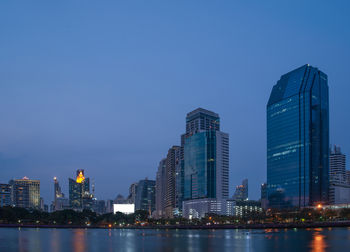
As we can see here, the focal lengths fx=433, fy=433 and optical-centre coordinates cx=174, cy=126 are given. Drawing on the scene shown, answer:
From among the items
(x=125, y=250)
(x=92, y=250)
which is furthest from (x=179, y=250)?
(x=92, y=250)

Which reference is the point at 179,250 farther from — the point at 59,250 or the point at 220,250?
the point at 59,250

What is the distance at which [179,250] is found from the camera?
84.2 m

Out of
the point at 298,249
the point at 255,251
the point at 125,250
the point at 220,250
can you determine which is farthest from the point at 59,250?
the point at 298,249

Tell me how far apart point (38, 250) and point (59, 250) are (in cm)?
414

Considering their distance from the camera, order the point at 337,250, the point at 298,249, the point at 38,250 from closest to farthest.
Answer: the point at 337,250 → the point at 298,249 → the point at 38,250

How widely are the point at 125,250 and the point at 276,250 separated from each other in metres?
29.8

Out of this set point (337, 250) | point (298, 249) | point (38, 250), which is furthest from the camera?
point (38, 250)

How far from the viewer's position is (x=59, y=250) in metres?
87.9

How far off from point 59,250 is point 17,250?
8.07 m

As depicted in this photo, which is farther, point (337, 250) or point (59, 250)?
point (59, 250)

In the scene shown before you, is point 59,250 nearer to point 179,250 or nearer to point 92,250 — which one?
point 92,250

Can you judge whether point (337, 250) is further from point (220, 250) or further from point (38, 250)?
point (38, 250)

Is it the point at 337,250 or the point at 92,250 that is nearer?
the point at 337,250

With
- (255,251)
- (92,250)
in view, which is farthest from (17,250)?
(255,251)
